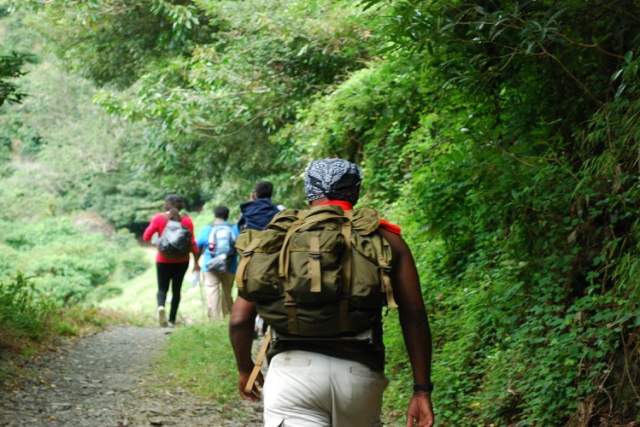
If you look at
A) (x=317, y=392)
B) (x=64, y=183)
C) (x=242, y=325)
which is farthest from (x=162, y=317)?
(x=64, y=183)

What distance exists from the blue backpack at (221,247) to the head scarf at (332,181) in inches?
358

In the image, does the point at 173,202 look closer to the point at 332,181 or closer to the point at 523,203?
the point at 523,203

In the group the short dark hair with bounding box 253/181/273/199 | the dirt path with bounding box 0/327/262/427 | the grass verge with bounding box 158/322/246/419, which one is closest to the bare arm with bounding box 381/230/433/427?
the dirt path with bounding box 0/327/262/427

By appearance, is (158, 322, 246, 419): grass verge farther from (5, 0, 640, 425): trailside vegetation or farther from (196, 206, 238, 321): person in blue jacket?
(5, 0, 640, 425): trailside vegetation

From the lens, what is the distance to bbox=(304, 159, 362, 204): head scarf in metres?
3.72

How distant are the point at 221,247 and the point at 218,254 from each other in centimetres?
11

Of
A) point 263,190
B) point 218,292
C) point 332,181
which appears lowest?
point 218,292

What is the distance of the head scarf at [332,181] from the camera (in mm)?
3719

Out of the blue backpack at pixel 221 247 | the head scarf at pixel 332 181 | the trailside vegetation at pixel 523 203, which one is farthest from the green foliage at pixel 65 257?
the head scarf at pixel 332 181

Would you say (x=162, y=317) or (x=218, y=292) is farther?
(x=162, y=317)

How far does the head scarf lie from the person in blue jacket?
896cm

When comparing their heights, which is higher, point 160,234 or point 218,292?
point 160,234

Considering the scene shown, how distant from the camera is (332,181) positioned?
12.2 feet

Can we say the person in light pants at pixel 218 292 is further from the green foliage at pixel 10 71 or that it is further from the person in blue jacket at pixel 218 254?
the green foliage at pixel 10 71
